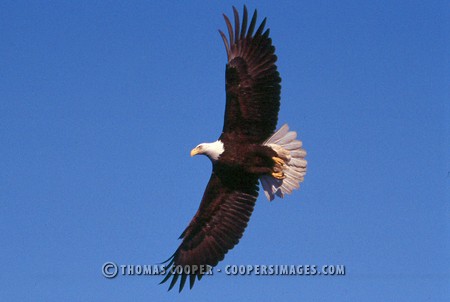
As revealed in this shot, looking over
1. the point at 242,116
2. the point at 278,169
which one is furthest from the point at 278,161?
the point at 242,116

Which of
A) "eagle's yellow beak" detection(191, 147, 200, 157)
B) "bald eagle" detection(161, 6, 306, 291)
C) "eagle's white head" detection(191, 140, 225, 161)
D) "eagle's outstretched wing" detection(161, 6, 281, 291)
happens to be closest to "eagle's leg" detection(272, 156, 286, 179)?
"bald eagle" detection(161, 6, 306, 291)

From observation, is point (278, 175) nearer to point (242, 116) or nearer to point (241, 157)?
point (241, 157)

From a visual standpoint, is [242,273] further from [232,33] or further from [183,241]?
[232,33]

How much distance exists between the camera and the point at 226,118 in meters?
8.54

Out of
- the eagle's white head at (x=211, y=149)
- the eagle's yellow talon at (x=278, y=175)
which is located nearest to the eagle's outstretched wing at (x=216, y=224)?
the eagle's yellow talon at (x=278, y=175)

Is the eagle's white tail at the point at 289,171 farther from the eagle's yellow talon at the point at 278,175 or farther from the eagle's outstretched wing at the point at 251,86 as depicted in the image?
the eagle's outstretched wing at the point at 251,86

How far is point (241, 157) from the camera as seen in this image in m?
8.53

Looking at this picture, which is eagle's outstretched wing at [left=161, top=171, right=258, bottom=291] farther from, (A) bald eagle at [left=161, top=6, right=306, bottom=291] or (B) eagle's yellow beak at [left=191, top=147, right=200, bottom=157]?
(B) eagle's yellow beak at [left=191, top=147, right=200, bottom=157]

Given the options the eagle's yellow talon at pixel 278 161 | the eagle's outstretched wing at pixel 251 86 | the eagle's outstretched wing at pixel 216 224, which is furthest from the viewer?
the eagle's outstretched wing at pixel 216 224

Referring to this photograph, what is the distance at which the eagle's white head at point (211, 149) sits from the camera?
852 centimetres

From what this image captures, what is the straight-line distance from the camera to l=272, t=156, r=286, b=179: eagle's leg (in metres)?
8.84

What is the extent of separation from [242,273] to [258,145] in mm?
1668

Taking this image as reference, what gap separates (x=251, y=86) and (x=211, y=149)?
2.90 feet

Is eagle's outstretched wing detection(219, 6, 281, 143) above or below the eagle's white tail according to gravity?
above
